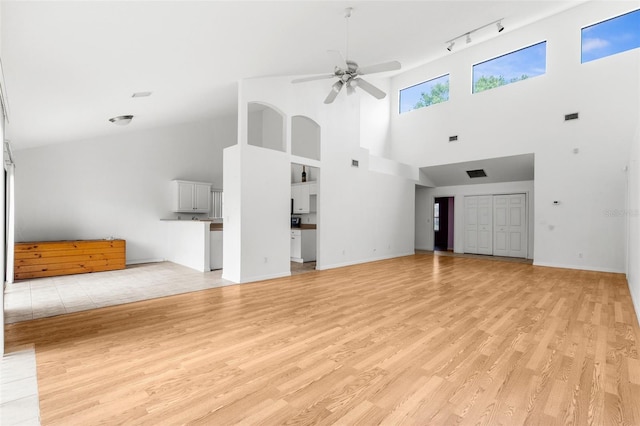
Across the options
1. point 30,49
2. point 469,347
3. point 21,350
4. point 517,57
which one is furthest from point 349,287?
point 517,57

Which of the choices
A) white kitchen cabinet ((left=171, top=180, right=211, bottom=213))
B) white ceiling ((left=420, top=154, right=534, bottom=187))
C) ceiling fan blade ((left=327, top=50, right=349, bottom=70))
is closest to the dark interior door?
white ceiling ((left=420, top=154, right=534, bottom=187))

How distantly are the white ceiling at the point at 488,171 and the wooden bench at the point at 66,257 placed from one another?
8.59 m

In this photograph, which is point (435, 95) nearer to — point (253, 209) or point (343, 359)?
point (253, 209)

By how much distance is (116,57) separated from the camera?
10.4 feet

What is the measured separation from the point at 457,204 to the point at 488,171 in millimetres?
1608

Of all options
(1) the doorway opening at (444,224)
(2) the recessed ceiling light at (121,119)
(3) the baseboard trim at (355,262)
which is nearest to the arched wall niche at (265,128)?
(2) the recessed ceiling light at (121,119)

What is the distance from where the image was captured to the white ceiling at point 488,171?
8.17 m

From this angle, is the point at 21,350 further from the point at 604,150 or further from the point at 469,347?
the point at 604,150

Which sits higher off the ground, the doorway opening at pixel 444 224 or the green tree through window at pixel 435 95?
the green tree through window at pixel 435 95

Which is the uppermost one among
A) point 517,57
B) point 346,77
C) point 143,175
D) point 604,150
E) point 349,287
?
point 517,57

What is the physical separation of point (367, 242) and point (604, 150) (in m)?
5.53

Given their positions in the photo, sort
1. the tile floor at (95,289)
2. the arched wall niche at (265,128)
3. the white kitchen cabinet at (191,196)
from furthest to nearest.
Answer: the arched wall niche at (265,128)
the white kitchen cabinet at (191,196)
the tile floor at (95,289)

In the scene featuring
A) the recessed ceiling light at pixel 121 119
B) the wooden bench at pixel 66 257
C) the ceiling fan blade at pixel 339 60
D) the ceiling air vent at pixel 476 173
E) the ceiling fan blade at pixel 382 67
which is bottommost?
the wooden bench at pixel 66 257

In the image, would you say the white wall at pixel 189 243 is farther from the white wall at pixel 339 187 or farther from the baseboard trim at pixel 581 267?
the baseboard trim at pixel 581 267
